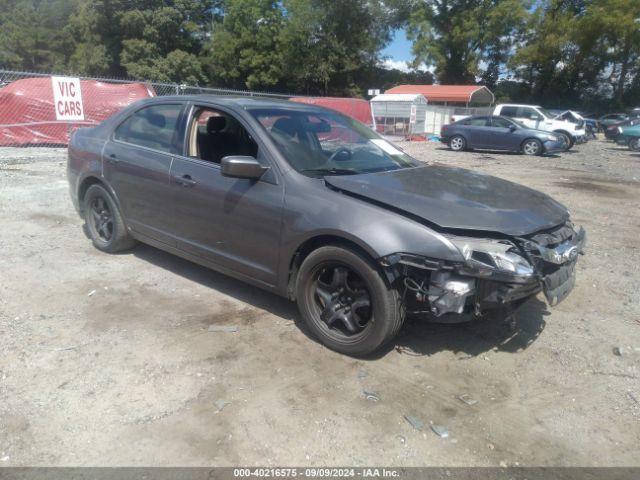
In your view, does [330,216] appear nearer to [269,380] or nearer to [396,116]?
[269,380]

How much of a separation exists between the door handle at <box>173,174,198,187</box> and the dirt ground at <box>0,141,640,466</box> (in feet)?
3.23

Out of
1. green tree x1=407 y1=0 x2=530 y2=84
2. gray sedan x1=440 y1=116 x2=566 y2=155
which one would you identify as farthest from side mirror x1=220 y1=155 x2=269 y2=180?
green tree x1=407 y1=0 x2=530 y2=84

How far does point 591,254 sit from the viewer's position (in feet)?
19.6

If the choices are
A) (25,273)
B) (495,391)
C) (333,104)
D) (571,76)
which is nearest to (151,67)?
Answer: (333,104)

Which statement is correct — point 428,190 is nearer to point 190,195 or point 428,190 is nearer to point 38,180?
point 190,195

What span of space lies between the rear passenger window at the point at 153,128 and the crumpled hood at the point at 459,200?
1.69 metres

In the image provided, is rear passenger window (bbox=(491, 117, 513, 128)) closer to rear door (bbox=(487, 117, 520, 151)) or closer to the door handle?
rear door (bbox=(487, 117, 520, 151))

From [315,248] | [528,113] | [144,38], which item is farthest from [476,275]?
[144,38]

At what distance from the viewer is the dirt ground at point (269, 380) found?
2.67m

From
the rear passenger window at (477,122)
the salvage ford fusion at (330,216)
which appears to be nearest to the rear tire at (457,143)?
the rear passenger window at (477,122)

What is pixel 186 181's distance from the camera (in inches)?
166

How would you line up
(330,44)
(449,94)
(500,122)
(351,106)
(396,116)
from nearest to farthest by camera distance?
1. (500,122)
2. (351,106)
3. (396,116)
4. (449,94)
5. (330,44)

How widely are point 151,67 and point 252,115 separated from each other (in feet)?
139

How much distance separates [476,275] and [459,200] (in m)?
0.61
